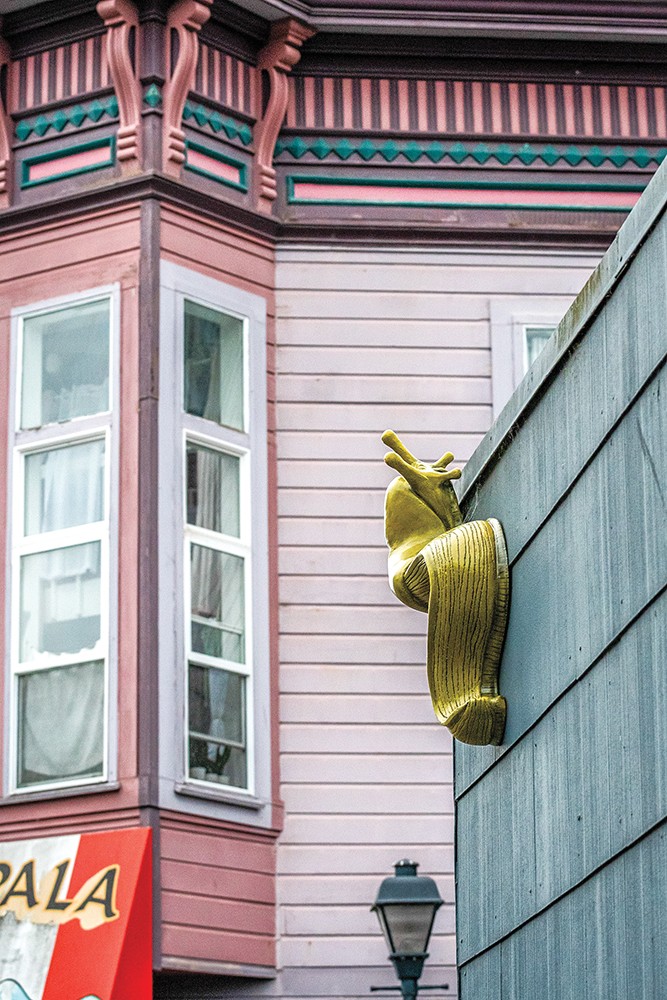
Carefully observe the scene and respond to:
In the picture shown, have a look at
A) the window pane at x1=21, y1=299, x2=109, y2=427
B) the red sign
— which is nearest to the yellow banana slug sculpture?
the red sign

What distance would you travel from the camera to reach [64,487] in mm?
12414

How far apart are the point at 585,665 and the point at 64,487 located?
785 centimetres

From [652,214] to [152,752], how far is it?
7531 mm

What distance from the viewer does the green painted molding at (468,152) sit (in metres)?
13.5

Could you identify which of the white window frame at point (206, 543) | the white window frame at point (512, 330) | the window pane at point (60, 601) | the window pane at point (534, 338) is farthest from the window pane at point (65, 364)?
the window pane at point (534, 338)

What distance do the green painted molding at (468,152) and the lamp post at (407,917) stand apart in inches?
215

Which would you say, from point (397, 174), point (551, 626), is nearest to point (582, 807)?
point (551, 626)

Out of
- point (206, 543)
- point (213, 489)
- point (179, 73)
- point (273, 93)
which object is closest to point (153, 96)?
point (179, 73)

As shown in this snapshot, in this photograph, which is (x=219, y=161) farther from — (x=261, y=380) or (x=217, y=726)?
(x=217, y=726)

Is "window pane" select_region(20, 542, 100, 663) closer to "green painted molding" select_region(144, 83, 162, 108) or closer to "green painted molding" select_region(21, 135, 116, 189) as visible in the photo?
"green painted molding" select_region(21, 135, 116, 189)

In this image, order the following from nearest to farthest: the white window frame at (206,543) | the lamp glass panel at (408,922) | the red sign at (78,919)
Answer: the lamp glass panel at (408,922) < the red sign at (78,919) < the white window frame at (206,543)

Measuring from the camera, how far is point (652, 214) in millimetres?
4449

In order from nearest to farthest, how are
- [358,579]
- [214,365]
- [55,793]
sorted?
[55,793] < [358,579] < [214,365]

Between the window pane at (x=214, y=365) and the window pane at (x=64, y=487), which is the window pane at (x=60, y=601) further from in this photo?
the window pane at (x=214, y=365)
